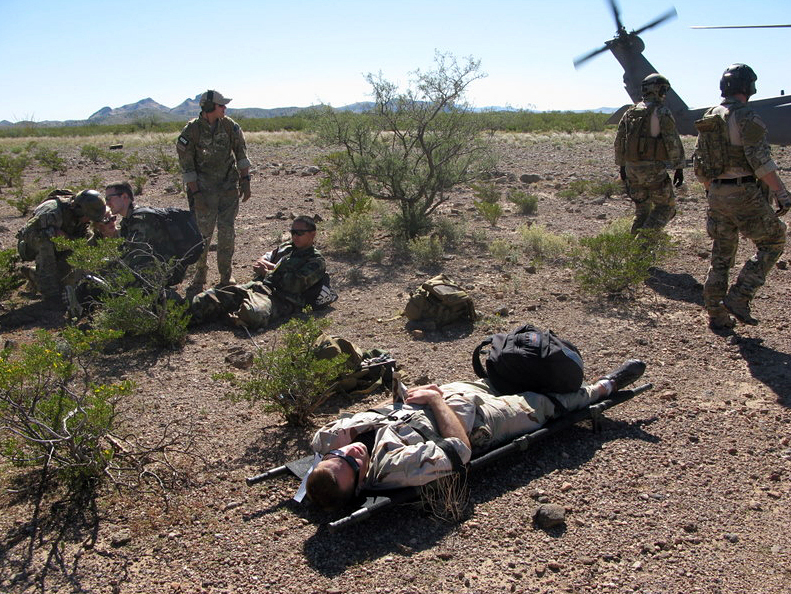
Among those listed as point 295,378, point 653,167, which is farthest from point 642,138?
point 295,378

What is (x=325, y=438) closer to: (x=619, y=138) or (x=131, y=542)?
(x=131, y=542)

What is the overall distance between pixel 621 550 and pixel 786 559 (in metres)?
0.67

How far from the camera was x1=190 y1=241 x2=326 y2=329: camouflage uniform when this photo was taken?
5.89 metres

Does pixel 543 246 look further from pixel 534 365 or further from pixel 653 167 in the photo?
pixel 534 365

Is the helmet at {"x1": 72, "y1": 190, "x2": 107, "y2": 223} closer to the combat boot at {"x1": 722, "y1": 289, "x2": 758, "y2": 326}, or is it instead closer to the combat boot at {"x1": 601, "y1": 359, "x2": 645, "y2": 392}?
the combat boot at {"x1": 601, "y1": 359, "x2": 645, "y2": 392}

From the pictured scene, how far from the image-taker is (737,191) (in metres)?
5.14

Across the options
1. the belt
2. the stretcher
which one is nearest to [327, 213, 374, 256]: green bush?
the belt

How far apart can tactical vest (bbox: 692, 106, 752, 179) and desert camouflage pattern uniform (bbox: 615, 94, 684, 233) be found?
1474 mm

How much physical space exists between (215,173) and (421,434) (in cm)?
459

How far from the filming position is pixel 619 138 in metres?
7.18

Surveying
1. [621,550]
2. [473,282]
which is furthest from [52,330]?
[621,550]

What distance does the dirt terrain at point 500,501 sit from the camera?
2.79 metres

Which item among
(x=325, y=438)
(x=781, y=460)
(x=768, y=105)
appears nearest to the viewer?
(x=325, y=438)

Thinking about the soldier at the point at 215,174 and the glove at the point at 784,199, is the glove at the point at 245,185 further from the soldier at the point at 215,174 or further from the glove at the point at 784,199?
the glove at the point at 784,199
